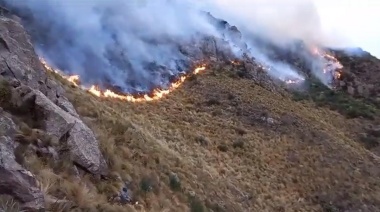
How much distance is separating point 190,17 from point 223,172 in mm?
41148

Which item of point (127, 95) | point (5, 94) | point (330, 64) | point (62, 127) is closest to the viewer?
point (5, 94)

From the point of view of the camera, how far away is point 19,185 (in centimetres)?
615

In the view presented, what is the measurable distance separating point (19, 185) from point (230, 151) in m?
22.1

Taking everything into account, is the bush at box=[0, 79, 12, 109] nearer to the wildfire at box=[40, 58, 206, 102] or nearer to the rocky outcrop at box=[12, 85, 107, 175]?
the rocky outcrop at box=[12, 85, 107, 175]

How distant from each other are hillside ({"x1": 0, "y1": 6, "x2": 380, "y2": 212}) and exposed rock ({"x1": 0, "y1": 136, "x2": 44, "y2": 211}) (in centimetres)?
2

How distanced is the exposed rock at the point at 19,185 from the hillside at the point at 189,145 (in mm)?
18

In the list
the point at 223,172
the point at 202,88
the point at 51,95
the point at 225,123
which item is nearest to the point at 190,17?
the point at 202,88

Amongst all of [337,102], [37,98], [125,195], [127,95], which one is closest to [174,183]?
[125,195]

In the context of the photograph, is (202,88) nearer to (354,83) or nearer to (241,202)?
(241,202)

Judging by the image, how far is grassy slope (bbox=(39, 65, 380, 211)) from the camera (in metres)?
12.9

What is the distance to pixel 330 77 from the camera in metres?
69.4

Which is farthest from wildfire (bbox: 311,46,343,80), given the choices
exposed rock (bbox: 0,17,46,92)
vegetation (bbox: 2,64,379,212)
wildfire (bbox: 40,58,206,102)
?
exposed rock (bbox: 0,17,46,92)

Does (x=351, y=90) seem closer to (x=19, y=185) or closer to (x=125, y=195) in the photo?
(x=125, y=195)

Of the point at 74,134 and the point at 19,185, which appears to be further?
the point at 74,134
